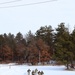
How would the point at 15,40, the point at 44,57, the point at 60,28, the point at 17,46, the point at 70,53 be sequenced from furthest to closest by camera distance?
the point at 15,40 → the point at 17,46 → the point at 44,57 → the point at 60,28 → the point at 70,53

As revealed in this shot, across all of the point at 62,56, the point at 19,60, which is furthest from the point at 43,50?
the point at 62,56

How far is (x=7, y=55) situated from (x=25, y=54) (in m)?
4.68

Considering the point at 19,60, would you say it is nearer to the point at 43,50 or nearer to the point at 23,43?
the point at 23,43

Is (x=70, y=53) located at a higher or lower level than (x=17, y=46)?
lower

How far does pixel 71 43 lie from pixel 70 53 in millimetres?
1550

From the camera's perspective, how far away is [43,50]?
58.9 meters

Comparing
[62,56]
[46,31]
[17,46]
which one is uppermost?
[46,31]

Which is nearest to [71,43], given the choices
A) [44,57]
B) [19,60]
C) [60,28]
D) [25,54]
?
[60,28]

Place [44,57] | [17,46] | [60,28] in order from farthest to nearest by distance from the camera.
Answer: [17,46], [44,57], [60,28]

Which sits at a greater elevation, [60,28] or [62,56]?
[60,28]

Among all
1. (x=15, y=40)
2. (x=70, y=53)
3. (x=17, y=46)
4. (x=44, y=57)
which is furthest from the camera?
(x=15, y=40)

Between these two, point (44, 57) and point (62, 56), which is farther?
point (44, 57)

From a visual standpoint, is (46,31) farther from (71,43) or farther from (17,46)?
(71,43)

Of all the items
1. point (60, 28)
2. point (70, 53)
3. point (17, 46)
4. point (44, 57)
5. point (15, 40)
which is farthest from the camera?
point (15, 40)
